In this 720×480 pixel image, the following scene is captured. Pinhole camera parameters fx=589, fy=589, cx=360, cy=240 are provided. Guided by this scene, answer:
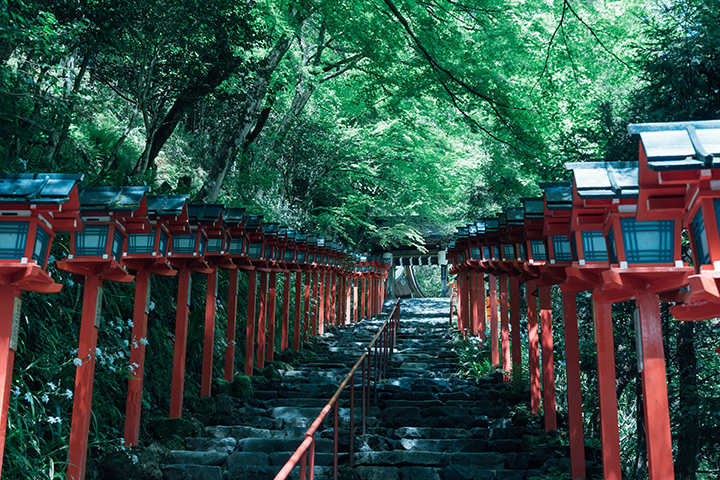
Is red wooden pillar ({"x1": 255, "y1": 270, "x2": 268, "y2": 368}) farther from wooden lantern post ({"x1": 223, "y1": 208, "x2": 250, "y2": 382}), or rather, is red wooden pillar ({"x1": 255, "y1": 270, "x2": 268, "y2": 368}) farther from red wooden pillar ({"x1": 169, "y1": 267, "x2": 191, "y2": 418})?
red wooden pillar ({"x1": 169, "y1": 267, "x2": 191, "y2": 418})

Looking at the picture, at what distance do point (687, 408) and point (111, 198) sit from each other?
22.2 feet

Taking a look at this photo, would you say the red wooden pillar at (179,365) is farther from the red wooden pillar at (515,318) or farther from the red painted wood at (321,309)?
the red painted wood at (321,309)

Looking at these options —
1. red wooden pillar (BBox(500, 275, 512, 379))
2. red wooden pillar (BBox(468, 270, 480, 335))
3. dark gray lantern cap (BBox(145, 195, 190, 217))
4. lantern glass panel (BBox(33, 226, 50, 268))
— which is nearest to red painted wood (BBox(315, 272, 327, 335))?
red wooden pillar (BBox(468, 270, 480, 335))

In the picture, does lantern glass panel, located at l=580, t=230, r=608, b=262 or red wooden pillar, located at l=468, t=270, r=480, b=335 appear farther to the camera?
red wooden pillar, located at l=468, t=270, r=480, b=335

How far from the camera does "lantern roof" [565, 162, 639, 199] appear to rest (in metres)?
3.76

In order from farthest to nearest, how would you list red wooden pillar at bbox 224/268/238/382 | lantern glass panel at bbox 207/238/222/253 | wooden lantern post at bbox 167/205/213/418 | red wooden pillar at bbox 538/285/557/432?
A: red wooden pillar at bbox 224/268/238/382, lantern glass panel at bbox 207/238/222/253, wooden lantern post at bbox 167/205/213/418, red wooden pillar at bbox 538/285/557/432

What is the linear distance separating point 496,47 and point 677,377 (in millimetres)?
5943

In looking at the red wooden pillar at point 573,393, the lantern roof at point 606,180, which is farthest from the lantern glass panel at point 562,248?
the lantern roof at point 606,180

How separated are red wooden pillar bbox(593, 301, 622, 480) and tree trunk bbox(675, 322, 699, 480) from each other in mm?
2907

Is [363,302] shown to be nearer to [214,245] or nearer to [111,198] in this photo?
[214,245]

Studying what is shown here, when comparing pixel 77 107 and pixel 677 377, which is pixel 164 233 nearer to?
pixel 77 107

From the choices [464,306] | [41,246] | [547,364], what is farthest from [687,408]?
[464,306]

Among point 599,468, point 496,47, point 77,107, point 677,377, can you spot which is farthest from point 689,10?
point 77,107

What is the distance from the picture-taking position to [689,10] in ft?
29.5
